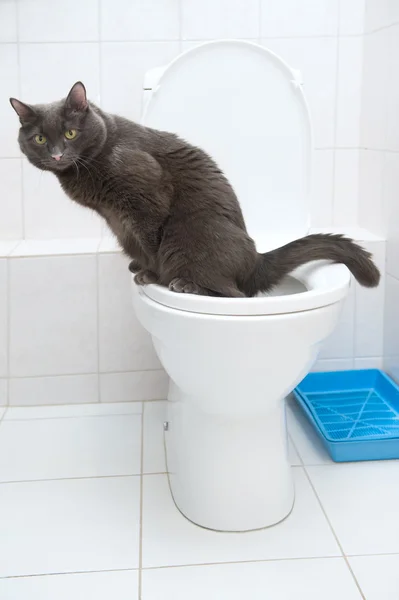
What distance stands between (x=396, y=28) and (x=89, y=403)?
136 cm

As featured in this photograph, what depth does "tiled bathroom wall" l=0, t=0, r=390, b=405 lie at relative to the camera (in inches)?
74.5

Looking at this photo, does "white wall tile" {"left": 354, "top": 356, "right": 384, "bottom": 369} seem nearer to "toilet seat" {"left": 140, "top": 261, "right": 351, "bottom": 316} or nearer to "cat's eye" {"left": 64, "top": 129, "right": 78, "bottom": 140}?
"toilet seat" {"left": 140, "top": 261, "right": 351, "bottom": 316}

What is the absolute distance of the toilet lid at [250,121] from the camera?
Answer: 1641mm

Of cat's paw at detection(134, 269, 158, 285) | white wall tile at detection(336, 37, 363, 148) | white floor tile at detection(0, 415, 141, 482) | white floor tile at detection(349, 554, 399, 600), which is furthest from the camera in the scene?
white wall tile at detection(336, 37, 363, 148)

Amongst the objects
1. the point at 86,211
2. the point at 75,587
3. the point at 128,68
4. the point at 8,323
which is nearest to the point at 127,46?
the point at 128,68

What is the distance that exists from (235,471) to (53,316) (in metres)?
0.80

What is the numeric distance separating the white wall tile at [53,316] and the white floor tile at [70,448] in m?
0.18

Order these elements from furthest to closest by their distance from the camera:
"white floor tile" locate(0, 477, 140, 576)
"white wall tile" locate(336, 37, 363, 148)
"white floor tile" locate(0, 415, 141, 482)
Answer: "white wall tile" locate(336, 37, 363, 148)
"white floor tile" locate(0, 415, 141, 482)
"white floor tile" locate(0, 477, 140, 576)

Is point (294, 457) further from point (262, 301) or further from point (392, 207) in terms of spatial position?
point (392, 207)

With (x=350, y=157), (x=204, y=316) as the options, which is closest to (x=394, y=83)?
(x=350, y=157)

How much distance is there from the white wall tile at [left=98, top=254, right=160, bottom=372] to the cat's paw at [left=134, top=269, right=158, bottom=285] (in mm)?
489

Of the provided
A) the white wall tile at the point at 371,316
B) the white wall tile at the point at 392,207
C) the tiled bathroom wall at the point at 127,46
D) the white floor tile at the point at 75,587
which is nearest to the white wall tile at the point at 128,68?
the tiled bathroom wall at the point at 127,46

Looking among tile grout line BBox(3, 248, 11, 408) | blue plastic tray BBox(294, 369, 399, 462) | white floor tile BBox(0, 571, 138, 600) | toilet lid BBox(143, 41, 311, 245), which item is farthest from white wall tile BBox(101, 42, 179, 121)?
white floor tile BBox(0, 571, 138, 600)

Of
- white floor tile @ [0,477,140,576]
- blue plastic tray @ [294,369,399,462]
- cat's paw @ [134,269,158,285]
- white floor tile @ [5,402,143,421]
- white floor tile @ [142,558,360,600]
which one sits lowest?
white floor tile @ [5,402,143,421]
